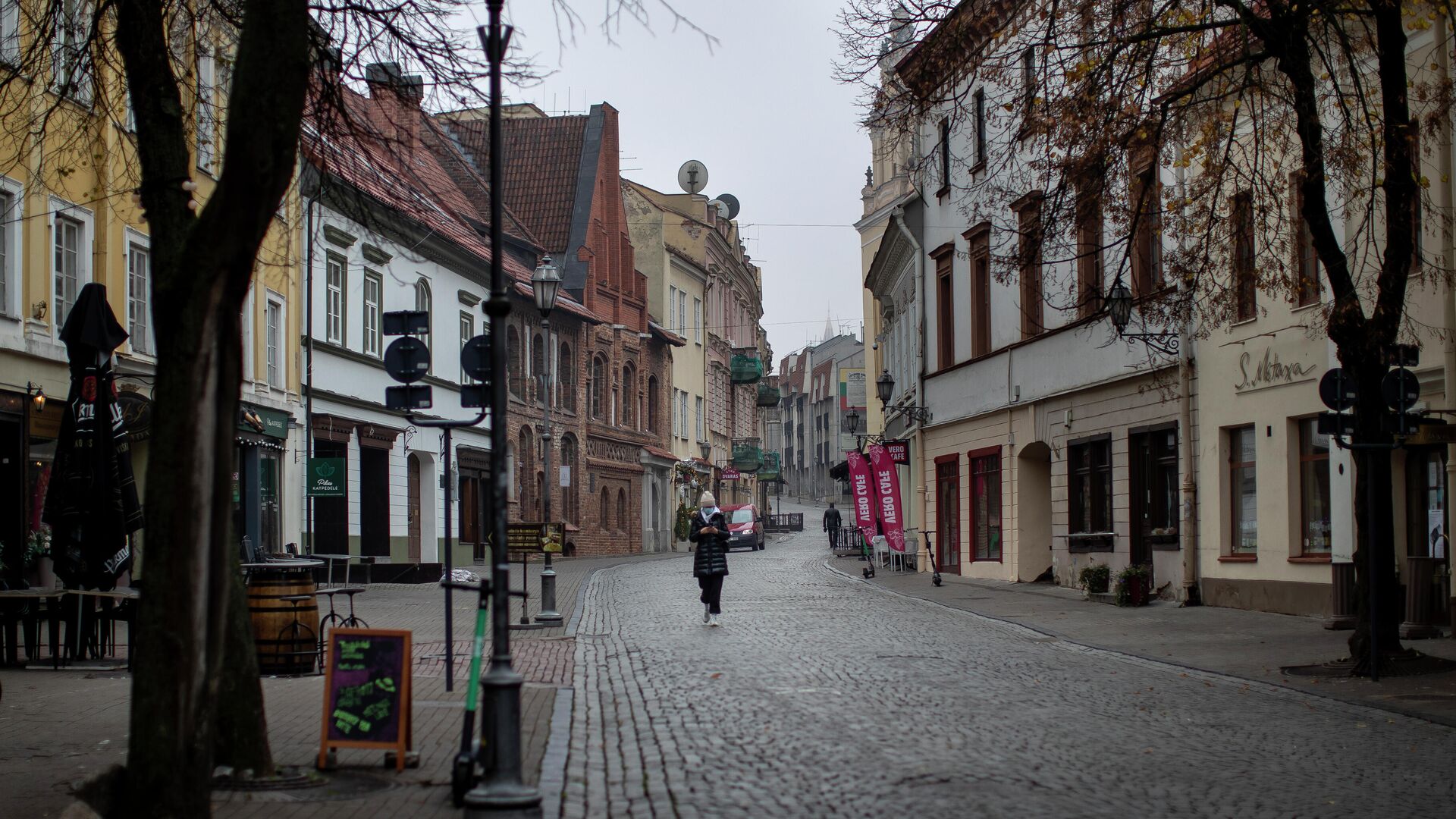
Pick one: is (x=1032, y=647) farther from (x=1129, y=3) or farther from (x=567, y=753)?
(x=567, y=753)

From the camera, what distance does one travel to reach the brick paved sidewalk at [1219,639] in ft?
42.1

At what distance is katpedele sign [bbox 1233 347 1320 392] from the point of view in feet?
66.7

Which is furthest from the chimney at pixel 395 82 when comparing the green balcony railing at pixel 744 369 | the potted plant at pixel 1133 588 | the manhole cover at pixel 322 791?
the green balcony railing at pixel 744 369

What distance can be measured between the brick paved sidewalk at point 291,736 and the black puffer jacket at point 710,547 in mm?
3211

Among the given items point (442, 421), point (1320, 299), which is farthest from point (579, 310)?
point (442, 421)

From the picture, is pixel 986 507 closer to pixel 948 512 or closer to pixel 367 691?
pixel 948 512

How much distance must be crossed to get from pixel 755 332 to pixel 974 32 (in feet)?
261

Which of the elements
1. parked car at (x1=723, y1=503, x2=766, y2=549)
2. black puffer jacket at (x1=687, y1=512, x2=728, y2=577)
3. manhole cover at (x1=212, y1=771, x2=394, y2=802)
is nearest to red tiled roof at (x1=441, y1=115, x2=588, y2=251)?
parked car at (x1=723, y1=503, x2=766, y2=549)

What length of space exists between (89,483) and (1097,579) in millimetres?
16016

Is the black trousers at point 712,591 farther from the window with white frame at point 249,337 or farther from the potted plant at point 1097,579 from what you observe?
the window with white frame at point 249,337

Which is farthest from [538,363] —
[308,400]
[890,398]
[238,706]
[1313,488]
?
[238,706]

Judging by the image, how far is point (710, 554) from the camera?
20.9m

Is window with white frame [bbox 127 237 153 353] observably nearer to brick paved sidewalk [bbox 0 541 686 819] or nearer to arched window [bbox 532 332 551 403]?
brick paved sidewalk [bbox 0 541 686 819]

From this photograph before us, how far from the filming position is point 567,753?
9.78 metres
